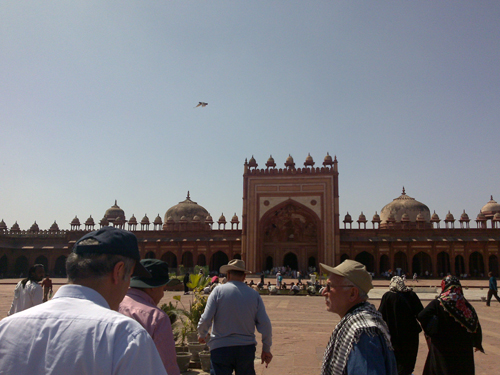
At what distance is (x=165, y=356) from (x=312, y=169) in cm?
3376

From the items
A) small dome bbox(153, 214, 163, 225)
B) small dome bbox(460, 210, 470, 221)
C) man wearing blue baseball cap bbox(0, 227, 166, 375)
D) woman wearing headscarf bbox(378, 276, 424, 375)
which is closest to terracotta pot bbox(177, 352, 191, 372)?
woman wearing headscarf bbox(378, 276, 424, 375)

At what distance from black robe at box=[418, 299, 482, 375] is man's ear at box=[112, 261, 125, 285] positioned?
370cm

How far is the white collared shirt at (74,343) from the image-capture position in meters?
1.27

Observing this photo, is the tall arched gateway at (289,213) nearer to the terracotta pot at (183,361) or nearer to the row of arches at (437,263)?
the row of arches at (437,263)

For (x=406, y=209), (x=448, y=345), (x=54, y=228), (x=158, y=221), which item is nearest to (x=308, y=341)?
(x=448, y=345)

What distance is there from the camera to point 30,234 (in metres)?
40.5

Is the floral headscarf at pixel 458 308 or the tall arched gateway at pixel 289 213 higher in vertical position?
the tall arched gateway at pixel 289 213

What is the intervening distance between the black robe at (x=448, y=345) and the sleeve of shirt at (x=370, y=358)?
2455 millimetres

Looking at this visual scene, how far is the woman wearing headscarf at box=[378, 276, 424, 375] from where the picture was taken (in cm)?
441

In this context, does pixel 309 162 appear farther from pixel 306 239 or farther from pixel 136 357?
pixel 136 357

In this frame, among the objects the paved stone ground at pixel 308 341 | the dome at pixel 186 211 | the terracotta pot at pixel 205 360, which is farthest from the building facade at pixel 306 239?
the terracotta pot at pixel 205 360

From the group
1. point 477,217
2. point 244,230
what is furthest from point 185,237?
point 477,217

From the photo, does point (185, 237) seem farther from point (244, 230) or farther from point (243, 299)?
point (243, 299)

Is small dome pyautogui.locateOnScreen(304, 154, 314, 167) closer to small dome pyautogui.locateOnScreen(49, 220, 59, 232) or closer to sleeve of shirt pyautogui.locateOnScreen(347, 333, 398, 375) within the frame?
small dome pyautogui.locateOnScreen(49, 220, 59, 232)
